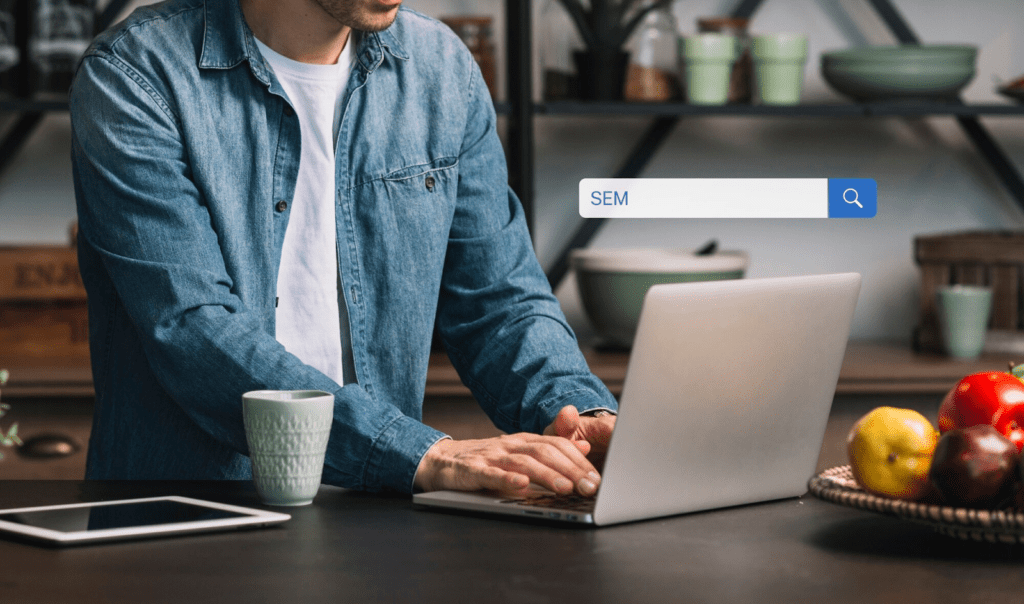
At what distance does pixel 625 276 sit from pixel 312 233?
107 centimetres

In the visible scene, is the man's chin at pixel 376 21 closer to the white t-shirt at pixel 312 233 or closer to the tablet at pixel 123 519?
the white t-shirt at pixel 312 233

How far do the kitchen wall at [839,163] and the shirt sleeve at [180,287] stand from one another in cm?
156

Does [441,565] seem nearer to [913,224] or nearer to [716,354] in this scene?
[716,354]

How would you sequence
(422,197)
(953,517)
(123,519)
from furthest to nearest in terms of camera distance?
(422,197) → (123,519) → (953,517)

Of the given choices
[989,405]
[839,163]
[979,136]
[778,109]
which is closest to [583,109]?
[778,109]

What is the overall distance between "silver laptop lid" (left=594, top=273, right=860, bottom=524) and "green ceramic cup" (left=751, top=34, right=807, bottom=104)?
158cm

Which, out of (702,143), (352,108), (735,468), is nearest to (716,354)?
(735,468)

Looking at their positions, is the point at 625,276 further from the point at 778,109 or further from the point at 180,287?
the point at 180,287

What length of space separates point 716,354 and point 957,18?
2.24 meters

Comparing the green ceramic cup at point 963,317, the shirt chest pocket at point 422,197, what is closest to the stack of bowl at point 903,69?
the green ceramic cup at point 963,317

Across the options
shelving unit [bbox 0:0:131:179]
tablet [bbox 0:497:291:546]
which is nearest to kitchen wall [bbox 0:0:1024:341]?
shelving unit [bbox 0:0:131:179]

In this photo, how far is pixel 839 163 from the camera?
284cm

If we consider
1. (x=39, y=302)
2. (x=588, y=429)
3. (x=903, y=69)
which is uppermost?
(x=903, y=69)

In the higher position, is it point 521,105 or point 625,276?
point 521,105
